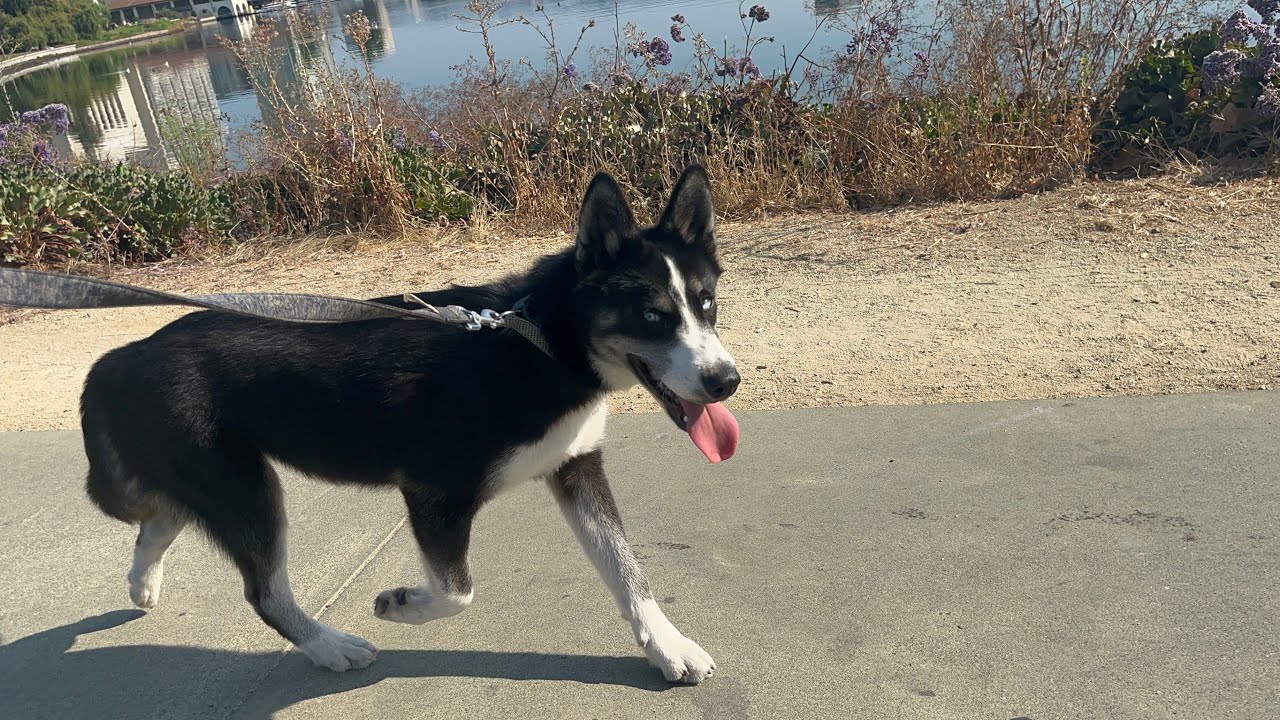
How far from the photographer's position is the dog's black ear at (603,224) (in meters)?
3.20

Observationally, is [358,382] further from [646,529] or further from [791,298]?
[791,298]

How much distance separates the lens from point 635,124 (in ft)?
30.2

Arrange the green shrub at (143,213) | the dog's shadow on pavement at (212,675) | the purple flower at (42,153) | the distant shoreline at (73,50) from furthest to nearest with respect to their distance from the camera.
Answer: the distant shoreline at (73,50), the purple flower at (42,153), the green shrub at (143,213), the dog's shadow on pavement at (212,675)

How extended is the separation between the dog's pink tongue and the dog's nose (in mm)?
157

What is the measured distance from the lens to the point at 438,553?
3080mm

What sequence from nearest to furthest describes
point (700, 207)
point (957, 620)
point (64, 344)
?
point (957, 620)
point (700, 207)
point (64, 344)

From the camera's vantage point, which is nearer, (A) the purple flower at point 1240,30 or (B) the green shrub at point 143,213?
(A) the purple flower at point 1240,30

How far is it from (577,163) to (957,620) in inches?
277

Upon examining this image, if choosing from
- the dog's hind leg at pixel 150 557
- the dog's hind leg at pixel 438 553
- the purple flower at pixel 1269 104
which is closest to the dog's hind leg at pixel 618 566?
the dog's hind leg at pixel 438 553

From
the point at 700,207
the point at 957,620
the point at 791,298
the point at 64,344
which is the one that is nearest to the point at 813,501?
the point at 957,620

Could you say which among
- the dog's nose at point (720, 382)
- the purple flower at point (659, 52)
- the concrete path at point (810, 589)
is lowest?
the concrete path at point (810, 589)

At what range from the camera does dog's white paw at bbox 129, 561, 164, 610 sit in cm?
353

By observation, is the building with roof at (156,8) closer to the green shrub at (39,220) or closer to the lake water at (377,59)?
the lake water at (377,59)

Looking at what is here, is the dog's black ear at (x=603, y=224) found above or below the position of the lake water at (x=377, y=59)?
above
